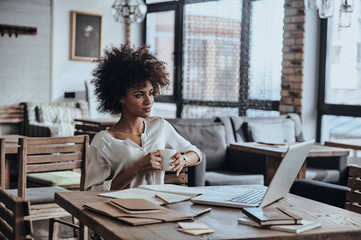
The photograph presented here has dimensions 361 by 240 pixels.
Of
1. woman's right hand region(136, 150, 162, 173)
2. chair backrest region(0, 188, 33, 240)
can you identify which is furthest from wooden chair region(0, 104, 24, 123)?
chair backrest region(0, 188, 33, 240)

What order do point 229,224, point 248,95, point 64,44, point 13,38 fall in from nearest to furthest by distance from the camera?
point 229,224 → point 248,95 → point 13,38 → point 64,44

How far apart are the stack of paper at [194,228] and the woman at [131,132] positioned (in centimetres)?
60

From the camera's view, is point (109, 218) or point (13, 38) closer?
point (109, 218)

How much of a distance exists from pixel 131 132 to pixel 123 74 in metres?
0.25

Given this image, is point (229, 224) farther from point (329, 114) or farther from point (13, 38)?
point (13, 38)

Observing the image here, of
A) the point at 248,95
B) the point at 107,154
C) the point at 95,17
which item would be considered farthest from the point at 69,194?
the point at 95,17

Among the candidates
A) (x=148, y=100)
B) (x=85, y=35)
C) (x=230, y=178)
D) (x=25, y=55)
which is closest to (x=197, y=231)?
(x=148, y=100)

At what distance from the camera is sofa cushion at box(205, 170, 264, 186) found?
179 inches

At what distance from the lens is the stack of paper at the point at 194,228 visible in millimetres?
1441

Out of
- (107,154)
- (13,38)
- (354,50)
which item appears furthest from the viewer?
(13,38)

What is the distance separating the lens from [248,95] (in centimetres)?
657

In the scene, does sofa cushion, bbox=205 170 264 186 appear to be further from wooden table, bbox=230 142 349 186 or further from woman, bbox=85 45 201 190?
woman, bbox=85 45 201 190

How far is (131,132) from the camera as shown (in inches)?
91.8

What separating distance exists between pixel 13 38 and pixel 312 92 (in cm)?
408
